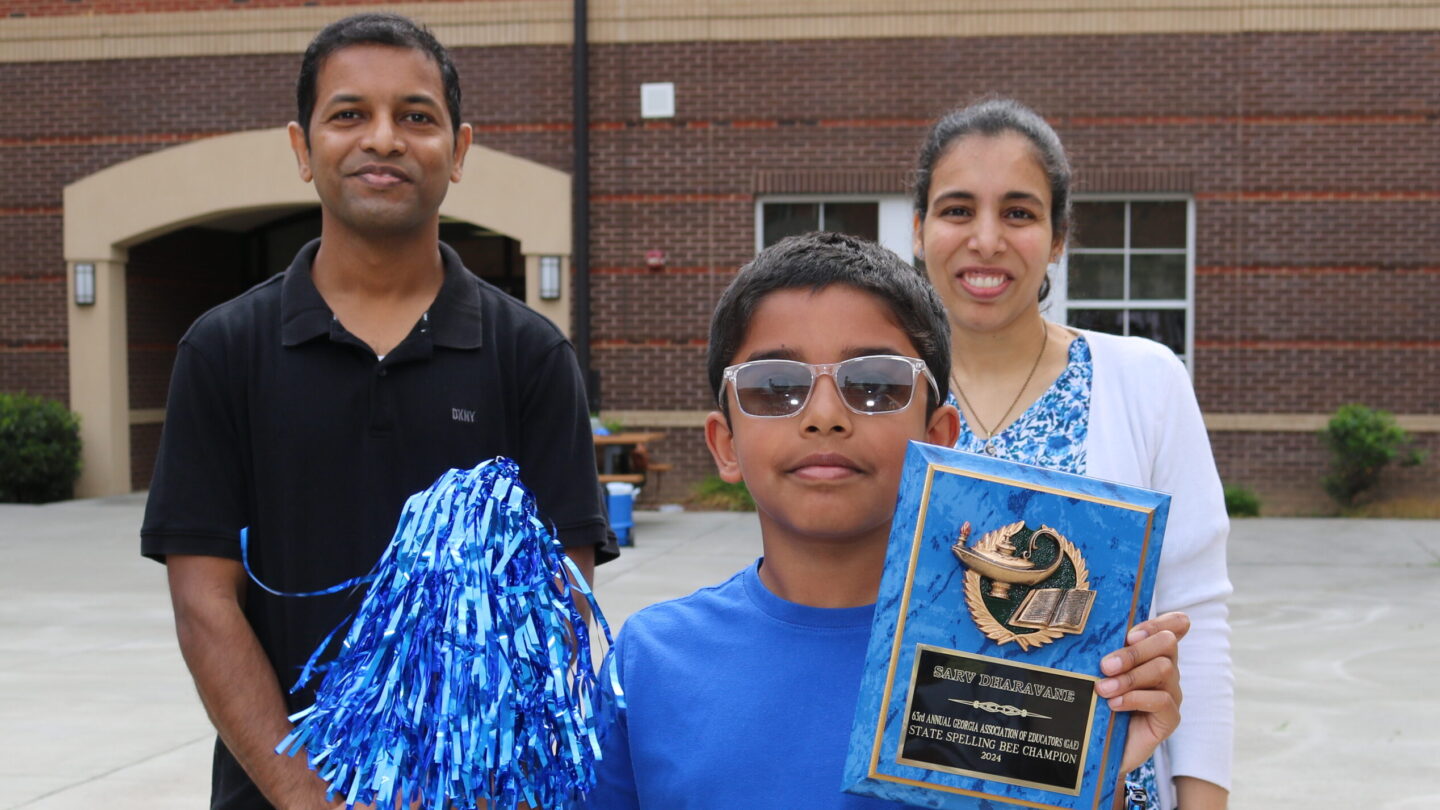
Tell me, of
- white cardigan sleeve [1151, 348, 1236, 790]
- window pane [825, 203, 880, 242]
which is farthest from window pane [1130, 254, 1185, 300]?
white cardigan sleeve [1151, 348, 1236, 790]

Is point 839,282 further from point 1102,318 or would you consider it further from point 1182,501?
point 1102,318

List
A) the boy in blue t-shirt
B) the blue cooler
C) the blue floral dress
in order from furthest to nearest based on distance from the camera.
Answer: the blue cooler
the blue floral dress
the boy in blue t-shirt

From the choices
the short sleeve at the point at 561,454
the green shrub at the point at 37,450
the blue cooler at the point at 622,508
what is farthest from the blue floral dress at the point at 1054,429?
the green shrub at the point at 37,450

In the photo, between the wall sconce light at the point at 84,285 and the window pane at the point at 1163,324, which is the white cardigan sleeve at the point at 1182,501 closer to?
the window pane at the point at 1163,324

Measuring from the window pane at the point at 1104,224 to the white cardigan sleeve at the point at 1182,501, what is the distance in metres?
11.9

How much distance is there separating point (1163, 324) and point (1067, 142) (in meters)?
2.04

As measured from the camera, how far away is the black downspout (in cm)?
1402

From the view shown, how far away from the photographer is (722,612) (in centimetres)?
170

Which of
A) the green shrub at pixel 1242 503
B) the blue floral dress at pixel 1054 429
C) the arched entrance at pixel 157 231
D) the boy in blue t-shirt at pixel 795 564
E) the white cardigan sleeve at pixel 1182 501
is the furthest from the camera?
the arched entrance at pixel 157 231

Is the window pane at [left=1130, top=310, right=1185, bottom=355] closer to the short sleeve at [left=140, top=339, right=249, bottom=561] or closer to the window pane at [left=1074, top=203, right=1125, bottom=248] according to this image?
the window pane at [left=1074, top=203, right=1125, bottom=248]

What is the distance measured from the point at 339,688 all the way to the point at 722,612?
1.50 ft

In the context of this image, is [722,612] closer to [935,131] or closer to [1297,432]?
[935,131]

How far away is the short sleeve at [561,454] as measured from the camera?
1.95 metres

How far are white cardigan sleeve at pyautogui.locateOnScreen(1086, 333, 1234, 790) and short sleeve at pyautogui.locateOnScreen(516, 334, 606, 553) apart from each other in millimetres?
769
